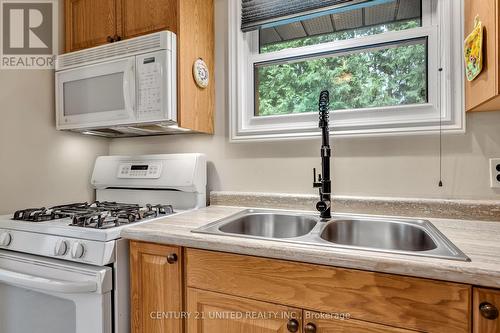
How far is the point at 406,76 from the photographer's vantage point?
1377 mm

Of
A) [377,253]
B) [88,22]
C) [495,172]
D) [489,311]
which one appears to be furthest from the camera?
[88,22]

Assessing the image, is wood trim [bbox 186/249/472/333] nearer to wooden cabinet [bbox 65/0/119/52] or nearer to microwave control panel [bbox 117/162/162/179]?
microwave control panel [bbox 117/162/162/179]

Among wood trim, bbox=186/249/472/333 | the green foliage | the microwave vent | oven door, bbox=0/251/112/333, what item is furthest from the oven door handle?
the green foliage

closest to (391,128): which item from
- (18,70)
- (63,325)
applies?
(63,325)

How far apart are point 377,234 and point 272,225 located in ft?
1.57

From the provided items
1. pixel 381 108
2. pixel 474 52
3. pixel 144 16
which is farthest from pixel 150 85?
pixel 474 52

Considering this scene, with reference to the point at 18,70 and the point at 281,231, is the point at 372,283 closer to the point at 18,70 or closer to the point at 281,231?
the point at 281,231

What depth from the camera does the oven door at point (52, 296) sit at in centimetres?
100

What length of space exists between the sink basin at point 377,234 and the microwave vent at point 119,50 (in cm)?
113

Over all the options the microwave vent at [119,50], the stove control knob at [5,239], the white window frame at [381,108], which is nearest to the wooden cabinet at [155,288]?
the stove control knob at [5,239]

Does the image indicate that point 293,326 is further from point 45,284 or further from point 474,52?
point 474,52

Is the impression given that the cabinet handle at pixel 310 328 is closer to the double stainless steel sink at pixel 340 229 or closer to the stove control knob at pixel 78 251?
the double stainless steel sink at pixel 340 229

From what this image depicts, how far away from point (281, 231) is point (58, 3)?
6.02ft

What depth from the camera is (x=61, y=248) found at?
1051 mm
